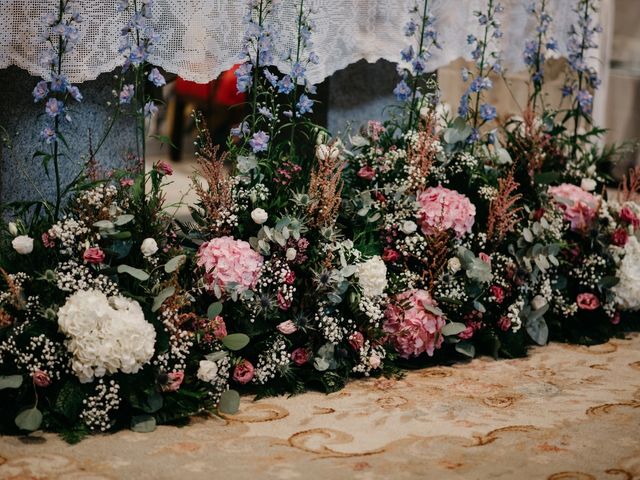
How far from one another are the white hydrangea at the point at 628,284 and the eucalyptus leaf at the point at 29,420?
5.71 feet

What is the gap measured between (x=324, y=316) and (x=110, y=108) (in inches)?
35.1

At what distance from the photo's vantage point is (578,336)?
2797 mm

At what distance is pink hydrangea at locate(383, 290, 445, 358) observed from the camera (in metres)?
2.44

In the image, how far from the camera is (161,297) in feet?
6.91

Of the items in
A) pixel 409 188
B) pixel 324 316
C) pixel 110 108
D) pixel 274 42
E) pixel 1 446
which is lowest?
pixel 1 446

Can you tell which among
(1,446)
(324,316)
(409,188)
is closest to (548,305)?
(409,188)

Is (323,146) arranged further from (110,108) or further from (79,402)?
(79,402)

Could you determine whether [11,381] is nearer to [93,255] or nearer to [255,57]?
[93,255]

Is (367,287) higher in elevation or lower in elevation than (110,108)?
lower

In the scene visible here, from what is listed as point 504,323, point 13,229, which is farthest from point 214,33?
point 504,323

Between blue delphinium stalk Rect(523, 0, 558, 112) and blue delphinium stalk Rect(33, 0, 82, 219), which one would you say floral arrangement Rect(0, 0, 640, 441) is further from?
blue delphinium stalk Rect(523, 0, 558, 112)

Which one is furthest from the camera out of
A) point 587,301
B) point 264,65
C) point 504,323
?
point 587,301

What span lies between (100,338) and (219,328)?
313 millimetres

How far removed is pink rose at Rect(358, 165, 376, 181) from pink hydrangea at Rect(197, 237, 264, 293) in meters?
0.47
